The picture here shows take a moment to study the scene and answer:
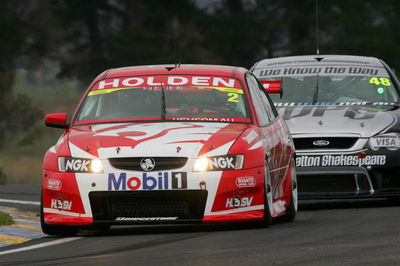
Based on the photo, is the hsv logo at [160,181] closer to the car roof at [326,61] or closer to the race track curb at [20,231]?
the race track curb at [20,231]

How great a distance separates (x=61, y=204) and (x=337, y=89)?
4.92 meters

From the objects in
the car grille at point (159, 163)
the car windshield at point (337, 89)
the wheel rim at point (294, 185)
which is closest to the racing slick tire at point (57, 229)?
the car grille at point (159, 163)

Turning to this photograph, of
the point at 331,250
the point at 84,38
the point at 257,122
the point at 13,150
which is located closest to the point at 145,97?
the point at 257,122

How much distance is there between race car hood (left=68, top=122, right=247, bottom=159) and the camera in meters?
9.34

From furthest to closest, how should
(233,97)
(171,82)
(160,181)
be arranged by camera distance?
(171,82) → (233,97) → (160,181)

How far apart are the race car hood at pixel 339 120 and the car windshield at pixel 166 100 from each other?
1.81 metres

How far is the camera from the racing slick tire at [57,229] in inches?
384

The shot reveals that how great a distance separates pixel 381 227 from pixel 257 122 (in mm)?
1373

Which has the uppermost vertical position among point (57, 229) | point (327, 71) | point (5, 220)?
point (327, 71)

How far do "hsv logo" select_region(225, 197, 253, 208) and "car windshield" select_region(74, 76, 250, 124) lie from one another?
0.98m

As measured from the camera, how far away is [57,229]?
9.80m

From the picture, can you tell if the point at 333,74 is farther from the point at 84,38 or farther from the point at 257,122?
the point at 84,38

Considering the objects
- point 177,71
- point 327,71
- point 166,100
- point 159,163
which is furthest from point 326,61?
point 159,163

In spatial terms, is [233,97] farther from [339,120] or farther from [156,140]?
[339,120]
